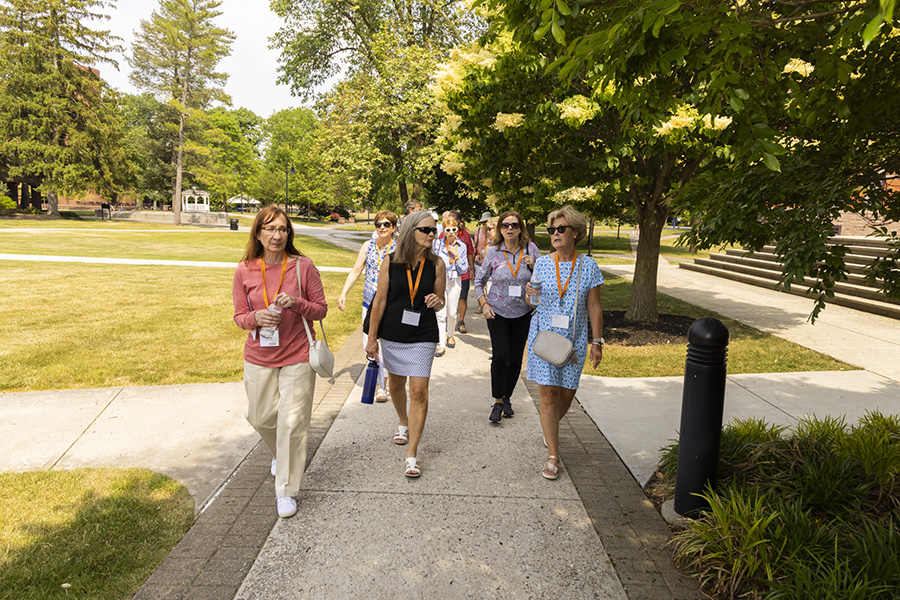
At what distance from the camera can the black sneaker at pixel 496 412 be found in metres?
5.20

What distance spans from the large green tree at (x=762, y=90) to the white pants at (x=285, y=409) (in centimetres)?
242

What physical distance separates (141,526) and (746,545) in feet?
A: 11.0

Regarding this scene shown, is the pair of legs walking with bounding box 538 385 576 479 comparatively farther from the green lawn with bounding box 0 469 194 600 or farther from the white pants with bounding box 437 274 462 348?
the white pants with bounding box 437 274 462 348

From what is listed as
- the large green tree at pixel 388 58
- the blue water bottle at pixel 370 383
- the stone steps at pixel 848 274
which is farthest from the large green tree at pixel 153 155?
the blue water bottle at pixel 370 383

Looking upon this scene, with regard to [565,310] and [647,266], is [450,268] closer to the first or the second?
[565,310]

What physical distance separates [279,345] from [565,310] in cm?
201

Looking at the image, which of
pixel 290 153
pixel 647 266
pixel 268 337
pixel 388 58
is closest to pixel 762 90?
pixel 268 337

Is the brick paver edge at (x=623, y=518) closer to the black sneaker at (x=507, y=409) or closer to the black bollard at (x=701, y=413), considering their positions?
the black bollard at (x=701, y=413)

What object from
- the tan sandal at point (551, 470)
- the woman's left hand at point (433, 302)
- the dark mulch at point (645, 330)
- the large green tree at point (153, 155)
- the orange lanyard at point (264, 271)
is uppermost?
→ the large green tree at point (153, 155)

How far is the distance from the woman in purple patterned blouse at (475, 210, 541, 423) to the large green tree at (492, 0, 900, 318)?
1512 mm

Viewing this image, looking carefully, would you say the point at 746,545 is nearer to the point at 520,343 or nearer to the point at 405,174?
the point at 520,343

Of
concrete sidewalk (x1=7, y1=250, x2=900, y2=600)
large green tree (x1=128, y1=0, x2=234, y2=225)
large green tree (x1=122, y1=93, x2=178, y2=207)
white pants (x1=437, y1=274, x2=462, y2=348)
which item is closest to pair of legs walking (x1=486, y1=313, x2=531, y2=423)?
concrete sidewalk (x1=7, y1=250, x2=900, y2=600)

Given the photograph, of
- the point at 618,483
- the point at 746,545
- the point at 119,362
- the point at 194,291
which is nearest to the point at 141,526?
the point at 618,483

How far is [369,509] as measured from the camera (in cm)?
362
